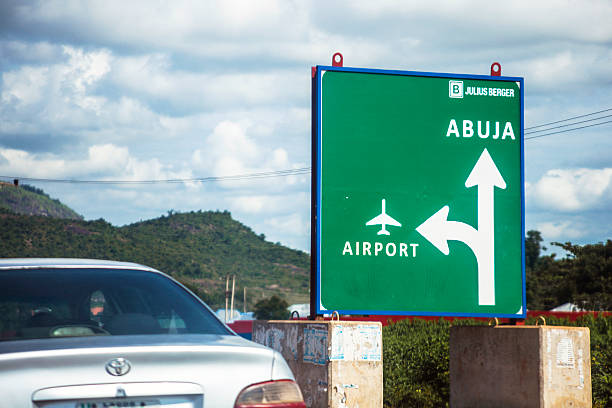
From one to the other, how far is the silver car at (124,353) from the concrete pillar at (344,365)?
3487 mm

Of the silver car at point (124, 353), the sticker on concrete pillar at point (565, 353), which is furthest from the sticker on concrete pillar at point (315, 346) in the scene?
the silver car at point (124, 353)

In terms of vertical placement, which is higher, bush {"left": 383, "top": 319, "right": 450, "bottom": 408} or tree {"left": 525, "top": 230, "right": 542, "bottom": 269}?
tree {"left": 525, "top": 230, "right": 542, "bottom": 269}

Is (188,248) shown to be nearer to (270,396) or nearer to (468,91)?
(468,91)

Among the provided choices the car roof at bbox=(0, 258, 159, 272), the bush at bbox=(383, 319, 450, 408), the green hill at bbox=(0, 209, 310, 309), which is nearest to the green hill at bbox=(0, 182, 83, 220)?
the green hill at bbox=(0, 209, 310, 309)

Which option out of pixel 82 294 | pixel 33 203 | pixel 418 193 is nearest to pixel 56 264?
pixel 82 294

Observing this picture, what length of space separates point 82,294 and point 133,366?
148 cm

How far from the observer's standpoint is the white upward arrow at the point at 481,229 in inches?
321

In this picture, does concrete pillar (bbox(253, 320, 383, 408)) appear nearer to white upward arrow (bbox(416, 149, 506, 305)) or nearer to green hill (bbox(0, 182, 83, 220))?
white upward arrow (bbox(416, 149, 506, 305))

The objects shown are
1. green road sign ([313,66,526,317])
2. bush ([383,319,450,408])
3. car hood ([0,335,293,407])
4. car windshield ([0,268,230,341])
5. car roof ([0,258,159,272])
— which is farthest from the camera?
bush ([383,319,450,408])

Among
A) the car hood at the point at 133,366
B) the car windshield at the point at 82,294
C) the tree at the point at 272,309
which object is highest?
the car windshield at the point at 82,294

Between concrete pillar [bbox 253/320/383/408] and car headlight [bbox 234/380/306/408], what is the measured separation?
4135mm

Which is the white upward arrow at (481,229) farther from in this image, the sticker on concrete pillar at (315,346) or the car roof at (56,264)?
the car roof at (56,264)

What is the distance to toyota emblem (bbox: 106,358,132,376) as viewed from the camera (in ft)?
10.0

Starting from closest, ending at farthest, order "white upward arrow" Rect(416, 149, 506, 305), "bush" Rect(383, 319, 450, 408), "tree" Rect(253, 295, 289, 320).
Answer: "white upward arrow" Rect(416, 149, 506, 305) < "bush" Rect(383, 319, 450, 408) < "tree" Rect(253, 295, 289, 320)
